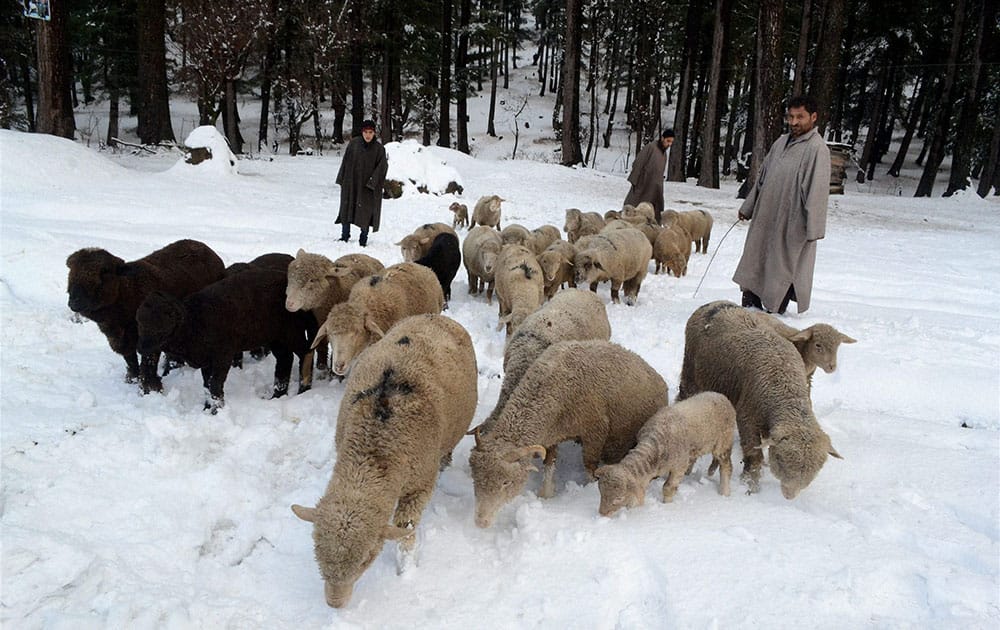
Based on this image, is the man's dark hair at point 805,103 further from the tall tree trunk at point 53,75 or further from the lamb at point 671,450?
the tall tree trunk at point 53,75

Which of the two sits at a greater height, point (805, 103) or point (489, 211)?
point (805, 103)

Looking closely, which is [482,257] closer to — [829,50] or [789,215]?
[789,215]

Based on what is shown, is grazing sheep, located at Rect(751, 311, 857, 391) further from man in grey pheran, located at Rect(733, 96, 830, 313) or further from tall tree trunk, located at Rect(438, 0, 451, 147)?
tall tree trunk, located at Rect(438, 0, 451, 147)

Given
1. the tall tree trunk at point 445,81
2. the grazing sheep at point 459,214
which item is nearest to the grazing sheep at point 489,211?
the grazing sheep at point 459,214

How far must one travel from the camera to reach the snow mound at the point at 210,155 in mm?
17219

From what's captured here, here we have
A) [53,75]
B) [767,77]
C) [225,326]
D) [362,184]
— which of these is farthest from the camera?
[767,77]

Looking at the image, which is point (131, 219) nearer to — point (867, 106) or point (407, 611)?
point (407, 611)

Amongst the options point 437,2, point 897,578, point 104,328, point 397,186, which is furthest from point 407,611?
point 437,2

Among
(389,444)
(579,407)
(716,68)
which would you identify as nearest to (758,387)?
(579,407)

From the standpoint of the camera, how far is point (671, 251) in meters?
10.5

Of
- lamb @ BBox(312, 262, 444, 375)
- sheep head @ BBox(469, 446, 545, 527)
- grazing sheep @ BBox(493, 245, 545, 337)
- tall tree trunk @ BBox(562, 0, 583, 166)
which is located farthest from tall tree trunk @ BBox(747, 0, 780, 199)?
sheep head @ BBox(469, 446, 545, 527)

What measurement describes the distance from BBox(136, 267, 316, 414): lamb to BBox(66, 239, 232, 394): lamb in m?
0.31

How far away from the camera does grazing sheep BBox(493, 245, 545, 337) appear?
258 inches

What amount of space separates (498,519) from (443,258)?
204 inches
